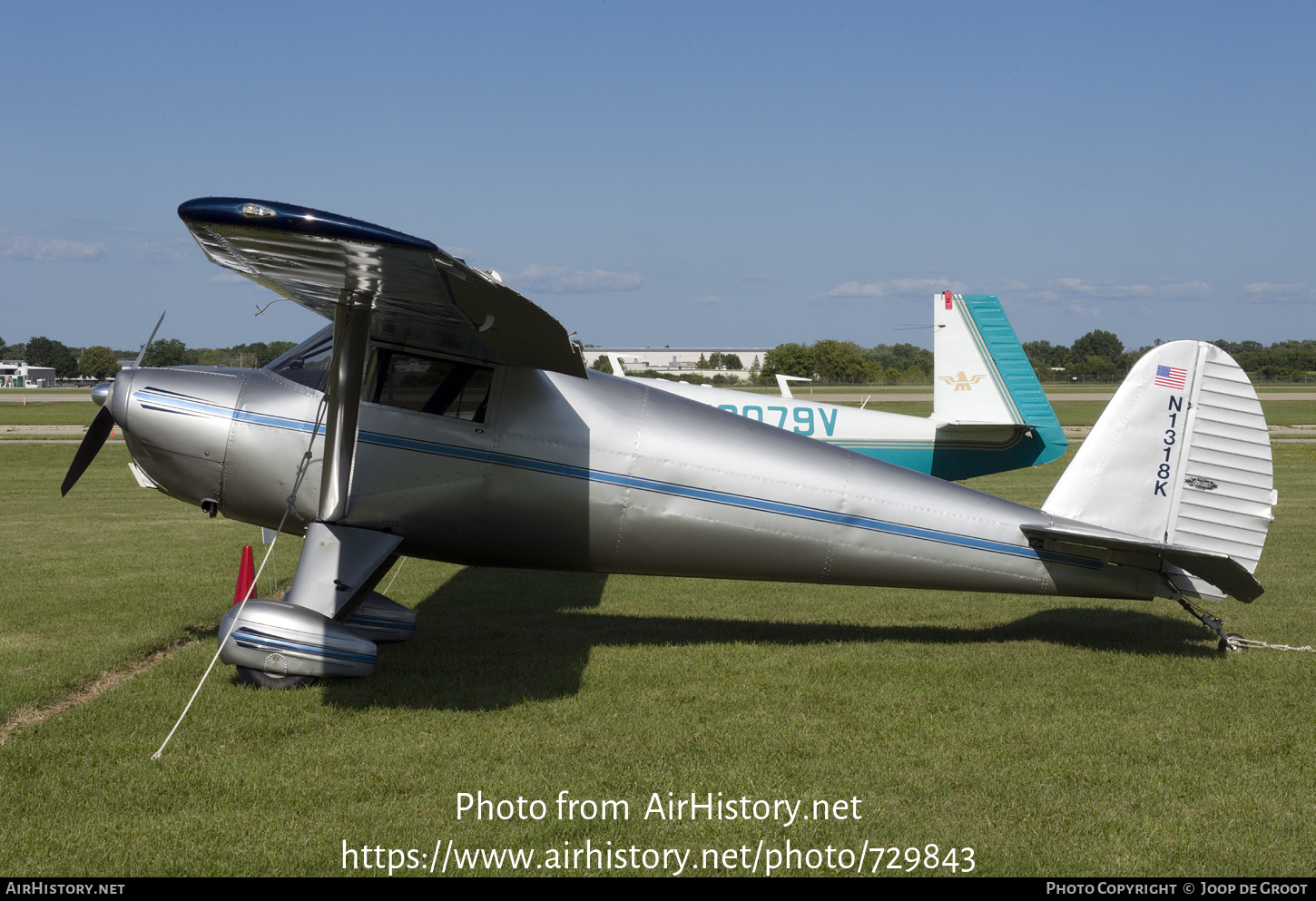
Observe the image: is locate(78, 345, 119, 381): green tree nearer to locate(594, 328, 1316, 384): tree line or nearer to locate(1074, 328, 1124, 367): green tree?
locate(594, 328, 1316, 384): tree line

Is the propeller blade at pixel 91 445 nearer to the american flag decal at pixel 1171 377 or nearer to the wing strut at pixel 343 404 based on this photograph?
the wing strut at pixel 343 404

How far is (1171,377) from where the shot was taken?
7.23m

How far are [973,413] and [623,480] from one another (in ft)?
30.5

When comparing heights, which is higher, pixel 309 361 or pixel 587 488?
pixel 309 361

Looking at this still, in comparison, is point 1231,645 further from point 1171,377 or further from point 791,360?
point 791,360

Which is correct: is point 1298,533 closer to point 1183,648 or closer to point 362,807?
point 1183,648

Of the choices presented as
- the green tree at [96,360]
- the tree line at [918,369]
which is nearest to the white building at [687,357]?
the tree line at [918,369]

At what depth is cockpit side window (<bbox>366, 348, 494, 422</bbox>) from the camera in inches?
272

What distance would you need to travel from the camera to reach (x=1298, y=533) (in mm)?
13133

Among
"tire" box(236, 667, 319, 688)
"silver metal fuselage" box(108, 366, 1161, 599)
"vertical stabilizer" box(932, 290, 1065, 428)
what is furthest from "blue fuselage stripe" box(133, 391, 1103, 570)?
"vertical stabilizer" box(932, 290, 1065, 428)

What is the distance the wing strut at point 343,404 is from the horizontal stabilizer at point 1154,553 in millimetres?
4884

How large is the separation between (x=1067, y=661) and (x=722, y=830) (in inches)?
154

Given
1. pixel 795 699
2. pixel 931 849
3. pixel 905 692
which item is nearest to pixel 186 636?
pixel 795 699

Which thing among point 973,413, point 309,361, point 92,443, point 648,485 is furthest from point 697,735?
point 973,413
